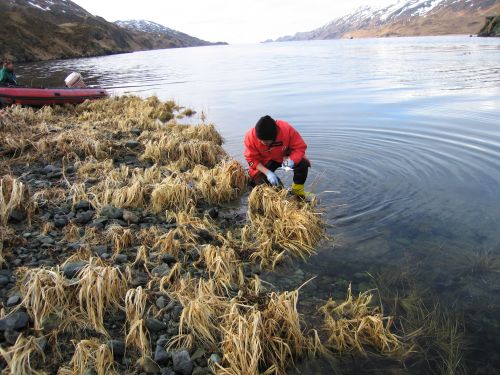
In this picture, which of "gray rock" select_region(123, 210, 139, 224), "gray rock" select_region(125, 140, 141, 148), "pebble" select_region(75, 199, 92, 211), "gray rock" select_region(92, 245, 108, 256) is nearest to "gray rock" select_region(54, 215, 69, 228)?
"pebble" select_region(75, 199, 92, 211)

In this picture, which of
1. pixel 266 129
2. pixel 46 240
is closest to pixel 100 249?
pixel 46 240

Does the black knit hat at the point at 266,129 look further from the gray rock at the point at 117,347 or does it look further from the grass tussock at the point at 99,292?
the gray rock at the point at 117,347

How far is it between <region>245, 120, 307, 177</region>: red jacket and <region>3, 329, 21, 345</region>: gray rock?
473 cm

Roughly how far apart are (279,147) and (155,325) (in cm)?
430

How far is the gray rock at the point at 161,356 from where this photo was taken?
12.1 ft

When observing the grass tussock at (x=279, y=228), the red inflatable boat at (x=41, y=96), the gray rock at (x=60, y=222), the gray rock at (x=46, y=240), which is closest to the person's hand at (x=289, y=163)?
the grass tussock at (x=279, y=228)

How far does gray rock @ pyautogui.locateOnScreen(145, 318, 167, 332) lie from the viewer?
4.06m

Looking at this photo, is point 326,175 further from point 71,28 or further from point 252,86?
point 71,28

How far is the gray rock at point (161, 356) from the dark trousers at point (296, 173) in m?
4.39

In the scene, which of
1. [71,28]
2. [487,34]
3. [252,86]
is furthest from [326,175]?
[71,28]

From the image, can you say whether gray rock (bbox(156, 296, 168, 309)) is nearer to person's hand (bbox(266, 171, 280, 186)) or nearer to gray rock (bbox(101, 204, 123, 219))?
A: gray rock (bbox(101, 204, 123, 219))

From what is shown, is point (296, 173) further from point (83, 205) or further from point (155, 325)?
point (155, 325)

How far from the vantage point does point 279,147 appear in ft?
24.4

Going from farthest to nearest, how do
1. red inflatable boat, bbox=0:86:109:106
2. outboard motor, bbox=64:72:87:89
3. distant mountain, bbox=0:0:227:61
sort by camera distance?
distant mountain, bbox=0:0:227:61
outboard motor, bbox=64:72:87:89
red inflatable boat, bbox=0:86:109:106
